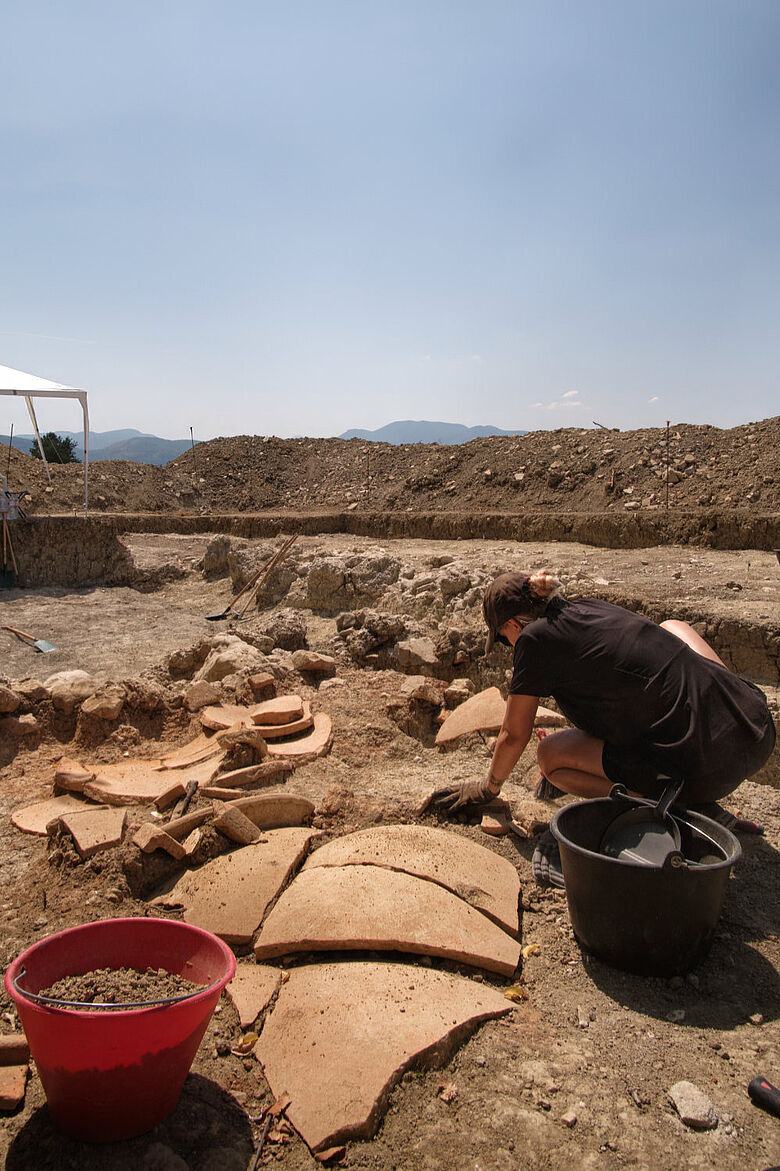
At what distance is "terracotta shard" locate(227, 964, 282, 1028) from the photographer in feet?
7.17

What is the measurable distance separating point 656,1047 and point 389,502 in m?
17.4

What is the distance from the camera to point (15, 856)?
322 cm

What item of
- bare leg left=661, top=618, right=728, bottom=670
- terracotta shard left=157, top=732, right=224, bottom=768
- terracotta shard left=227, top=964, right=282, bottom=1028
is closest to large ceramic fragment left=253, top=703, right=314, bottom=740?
terracotta shard left=157, top=732, right=224, bottom=768

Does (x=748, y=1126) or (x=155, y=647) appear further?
(x=155, y=647)

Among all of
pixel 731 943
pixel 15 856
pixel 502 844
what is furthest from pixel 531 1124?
pixel 15 856

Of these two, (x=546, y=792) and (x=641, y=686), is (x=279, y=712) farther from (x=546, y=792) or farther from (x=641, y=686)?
(x=641, y=686)

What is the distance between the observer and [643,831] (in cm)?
254

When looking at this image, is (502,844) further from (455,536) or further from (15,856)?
(455,536)

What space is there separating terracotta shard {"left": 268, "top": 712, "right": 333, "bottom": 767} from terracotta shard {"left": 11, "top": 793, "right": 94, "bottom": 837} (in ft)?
3.50

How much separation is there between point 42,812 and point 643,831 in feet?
9.49

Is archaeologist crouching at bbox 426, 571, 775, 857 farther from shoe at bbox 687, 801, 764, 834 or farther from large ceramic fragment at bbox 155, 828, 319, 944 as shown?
large ceramic fragment at bbox 155, 828, 319, 944

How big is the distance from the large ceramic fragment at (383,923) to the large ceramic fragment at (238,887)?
10cm

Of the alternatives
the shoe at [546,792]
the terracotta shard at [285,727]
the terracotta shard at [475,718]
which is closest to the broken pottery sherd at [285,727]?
the terracotta shard at [285,727]

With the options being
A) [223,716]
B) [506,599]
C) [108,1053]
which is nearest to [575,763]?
[506,599]
